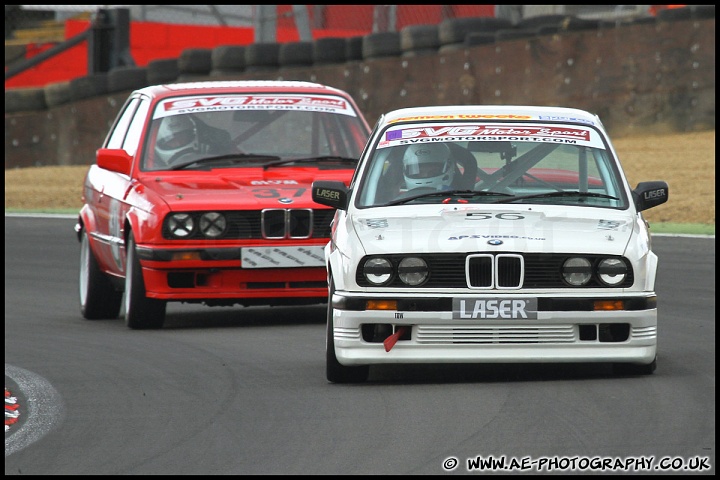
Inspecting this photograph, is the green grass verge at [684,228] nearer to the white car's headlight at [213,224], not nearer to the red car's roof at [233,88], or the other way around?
the red car's roof at [233,88]

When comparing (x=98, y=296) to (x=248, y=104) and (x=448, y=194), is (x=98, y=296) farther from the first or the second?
(x=448, y=194)

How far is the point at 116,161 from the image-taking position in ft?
34.4

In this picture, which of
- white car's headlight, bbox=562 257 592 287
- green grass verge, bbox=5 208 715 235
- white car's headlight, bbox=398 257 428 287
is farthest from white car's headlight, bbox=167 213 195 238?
green grass verge, bbox=5 208 715 235

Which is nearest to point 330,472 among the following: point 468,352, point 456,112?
point 468,352

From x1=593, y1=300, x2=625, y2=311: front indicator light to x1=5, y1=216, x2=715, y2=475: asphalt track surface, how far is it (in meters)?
0.35

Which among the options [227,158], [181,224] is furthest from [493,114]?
[227,158]

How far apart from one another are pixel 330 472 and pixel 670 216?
12263mm

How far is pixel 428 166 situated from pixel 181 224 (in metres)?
2.18

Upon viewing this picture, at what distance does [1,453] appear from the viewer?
6.04 m

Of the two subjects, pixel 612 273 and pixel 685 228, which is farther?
pixel 685 228

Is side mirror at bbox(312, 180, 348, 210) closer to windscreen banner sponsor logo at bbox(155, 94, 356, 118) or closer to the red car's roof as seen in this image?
windscreen banner sponsor logo at bbox(155, 94, 356, 118)

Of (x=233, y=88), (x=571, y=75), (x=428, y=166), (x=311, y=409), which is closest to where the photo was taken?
(x=311, y=409)

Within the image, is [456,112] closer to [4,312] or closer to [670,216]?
[4,312]

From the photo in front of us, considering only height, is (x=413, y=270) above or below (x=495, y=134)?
below
